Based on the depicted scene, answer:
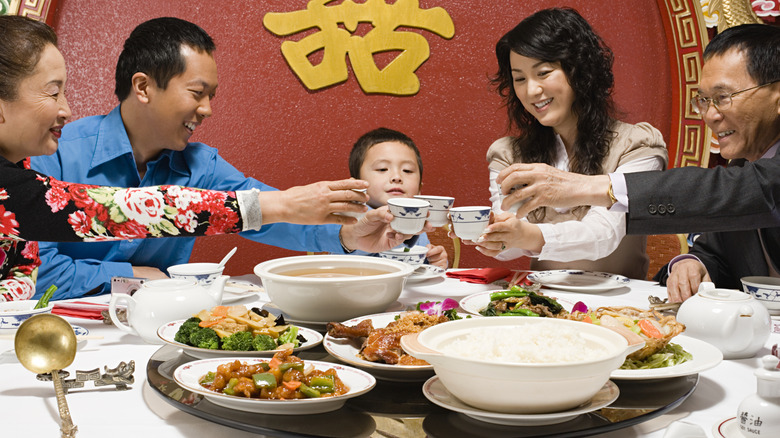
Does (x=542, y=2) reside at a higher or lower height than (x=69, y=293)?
higher

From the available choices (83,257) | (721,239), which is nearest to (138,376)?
(83,257)

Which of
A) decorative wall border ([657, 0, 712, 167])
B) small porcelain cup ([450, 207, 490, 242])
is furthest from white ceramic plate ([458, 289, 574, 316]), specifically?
decorative wall border ([657, 0, 712, 167])

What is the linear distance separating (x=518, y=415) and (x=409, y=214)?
34.4 inches

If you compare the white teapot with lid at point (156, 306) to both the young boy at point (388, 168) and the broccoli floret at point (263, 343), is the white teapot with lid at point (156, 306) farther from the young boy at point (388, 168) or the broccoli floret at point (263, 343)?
the young boy at point (388, 168)

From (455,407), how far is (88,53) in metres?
3.86

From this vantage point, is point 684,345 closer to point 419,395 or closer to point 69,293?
point 419,395

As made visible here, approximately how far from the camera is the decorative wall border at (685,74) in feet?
12.9

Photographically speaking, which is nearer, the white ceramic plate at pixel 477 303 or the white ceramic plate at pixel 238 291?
the white ceramic plate at pixel 477 303

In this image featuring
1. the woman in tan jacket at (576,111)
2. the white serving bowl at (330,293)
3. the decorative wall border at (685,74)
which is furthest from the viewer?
the decorative wall border at (685,74)

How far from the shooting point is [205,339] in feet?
3.79

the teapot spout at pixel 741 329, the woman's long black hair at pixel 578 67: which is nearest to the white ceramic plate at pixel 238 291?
the teapot spout at pixel 741 329

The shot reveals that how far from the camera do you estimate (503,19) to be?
167 inches

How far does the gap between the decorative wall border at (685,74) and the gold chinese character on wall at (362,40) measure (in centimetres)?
139

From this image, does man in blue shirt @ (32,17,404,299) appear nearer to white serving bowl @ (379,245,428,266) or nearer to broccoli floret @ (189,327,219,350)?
white serving bowl @ (379,245,428,266)
